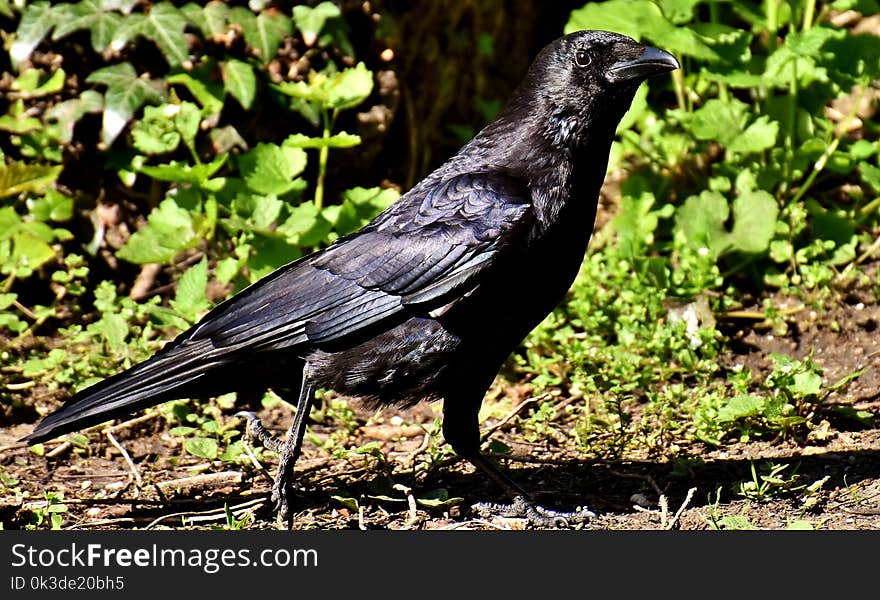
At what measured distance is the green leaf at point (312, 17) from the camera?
20.9 feet

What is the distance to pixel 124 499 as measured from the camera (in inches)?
198

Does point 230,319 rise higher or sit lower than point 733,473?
higher

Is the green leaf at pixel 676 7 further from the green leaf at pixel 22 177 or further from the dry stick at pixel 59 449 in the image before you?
the dry stick at pixel 59 449

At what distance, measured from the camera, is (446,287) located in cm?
447

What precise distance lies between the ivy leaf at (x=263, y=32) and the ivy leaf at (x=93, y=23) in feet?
2.04

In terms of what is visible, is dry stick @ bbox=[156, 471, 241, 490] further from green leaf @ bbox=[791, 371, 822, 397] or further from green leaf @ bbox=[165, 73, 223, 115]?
green leaf @ bbox=[791, 371, 822, 397]

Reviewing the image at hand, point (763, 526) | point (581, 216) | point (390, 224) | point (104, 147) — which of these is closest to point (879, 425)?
point (763, 526)

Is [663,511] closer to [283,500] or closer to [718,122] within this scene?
[283,500]

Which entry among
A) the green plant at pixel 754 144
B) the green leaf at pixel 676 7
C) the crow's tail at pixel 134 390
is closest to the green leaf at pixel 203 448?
the crow's tail at pixel 134 390

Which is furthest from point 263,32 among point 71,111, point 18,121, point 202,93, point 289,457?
point 289,457

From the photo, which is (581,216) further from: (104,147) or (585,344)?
(104,147)

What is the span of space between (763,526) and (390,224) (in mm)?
1769

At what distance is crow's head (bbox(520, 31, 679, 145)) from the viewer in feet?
15.0

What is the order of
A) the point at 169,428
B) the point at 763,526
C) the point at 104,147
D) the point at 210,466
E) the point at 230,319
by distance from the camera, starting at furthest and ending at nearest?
the point at 104,147 → the point at 169,428 → the point at 210,466 → the point at 230,319 → the point at 763,526
